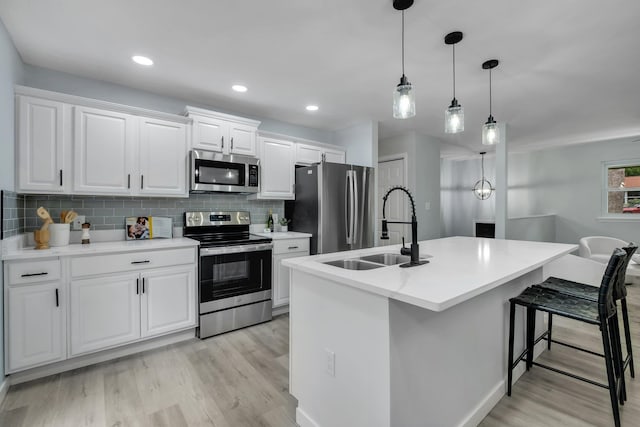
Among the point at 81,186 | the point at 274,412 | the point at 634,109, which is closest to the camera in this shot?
the point at 274,412

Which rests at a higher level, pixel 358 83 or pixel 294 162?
pixel 358 83

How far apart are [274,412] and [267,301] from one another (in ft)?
4.84

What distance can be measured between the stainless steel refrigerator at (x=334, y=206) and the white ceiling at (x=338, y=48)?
2.66 feet

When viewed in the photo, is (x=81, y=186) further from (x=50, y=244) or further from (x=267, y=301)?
(x=267, y=301)

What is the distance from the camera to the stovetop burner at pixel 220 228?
10.1 ft

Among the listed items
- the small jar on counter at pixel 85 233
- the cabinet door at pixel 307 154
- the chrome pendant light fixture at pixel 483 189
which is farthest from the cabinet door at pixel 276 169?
the chrome pendant light fixture at pixel 483 189

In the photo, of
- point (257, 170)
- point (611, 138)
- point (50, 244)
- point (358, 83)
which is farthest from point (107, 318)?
point (611, 138)

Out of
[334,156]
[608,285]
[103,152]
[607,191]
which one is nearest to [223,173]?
[103,152]

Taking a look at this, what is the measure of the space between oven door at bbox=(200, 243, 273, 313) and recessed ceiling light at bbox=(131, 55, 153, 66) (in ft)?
5.41

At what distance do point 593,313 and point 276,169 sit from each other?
313cm

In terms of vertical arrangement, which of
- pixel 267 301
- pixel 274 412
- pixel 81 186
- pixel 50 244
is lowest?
pixel 274 412

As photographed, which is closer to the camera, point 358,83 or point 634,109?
point 358,83

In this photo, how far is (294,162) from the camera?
387 centimetres

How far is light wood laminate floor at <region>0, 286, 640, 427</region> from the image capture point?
1.71 meters
